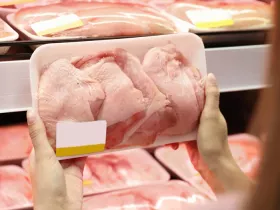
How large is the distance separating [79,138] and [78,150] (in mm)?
28

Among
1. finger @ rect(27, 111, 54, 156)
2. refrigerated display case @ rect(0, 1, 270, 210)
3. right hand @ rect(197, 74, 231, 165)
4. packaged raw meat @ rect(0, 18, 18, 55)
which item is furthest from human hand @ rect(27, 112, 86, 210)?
right hand @ rect(197, 74, 231, 165)

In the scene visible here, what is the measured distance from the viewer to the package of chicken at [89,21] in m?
1.35

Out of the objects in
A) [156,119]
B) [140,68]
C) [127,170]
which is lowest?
[127,170]

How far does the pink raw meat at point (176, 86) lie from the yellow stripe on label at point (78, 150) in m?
0.19

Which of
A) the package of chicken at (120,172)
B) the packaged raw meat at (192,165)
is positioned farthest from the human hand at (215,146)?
the package of chicken at (120,172)

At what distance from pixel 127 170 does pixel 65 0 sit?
24.6 inches

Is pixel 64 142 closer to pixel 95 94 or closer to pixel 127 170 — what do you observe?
pixel 95 94

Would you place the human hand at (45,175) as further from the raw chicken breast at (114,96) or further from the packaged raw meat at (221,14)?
the packaged raw meat at (221,14)

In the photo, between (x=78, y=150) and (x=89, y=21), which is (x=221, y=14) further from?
(x=78, y=150)

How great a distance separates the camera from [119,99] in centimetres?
117

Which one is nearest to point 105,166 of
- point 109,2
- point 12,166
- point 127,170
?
point 127,170

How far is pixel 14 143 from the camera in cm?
181

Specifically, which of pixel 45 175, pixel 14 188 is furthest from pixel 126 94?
pixel 14 188

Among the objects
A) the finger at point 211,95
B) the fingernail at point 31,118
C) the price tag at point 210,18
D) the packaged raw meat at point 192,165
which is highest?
the price tag at point 210,18
